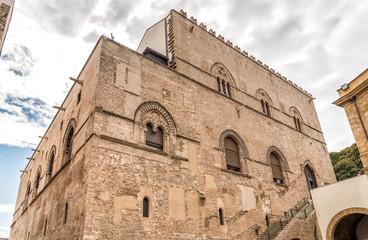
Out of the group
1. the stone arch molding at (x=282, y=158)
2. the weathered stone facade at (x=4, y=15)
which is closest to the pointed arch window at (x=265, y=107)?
the stone arch molding at (x=282, y=158)

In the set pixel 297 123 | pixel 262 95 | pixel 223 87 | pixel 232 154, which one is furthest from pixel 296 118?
pixel 232 154

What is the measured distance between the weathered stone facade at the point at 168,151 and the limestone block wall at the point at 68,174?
6 centimetres

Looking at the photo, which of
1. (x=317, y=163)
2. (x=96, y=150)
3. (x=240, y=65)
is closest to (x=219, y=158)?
(x=96, y=150)

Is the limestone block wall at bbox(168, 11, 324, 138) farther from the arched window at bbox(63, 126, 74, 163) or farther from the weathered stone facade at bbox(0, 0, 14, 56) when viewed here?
the weathered stone facade at bbox(0, 0, 14, 56)

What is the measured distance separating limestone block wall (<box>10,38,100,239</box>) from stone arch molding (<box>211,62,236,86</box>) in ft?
21.9

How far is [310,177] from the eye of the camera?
60.5 feet

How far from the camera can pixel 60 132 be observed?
14391 mm

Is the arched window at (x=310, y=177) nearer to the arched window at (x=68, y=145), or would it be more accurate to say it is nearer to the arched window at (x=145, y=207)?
the arched window at (x=145, y=207)

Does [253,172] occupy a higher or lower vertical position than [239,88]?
lower

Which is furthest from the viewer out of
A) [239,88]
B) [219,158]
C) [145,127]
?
[239,88]

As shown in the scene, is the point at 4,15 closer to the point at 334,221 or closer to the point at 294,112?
the point at 334,221

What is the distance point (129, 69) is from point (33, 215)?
10.1 metres

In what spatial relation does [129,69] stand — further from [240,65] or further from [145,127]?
[240,65]

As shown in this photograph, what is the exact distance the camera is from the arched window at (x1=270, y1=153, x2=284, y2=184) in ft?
51.5
